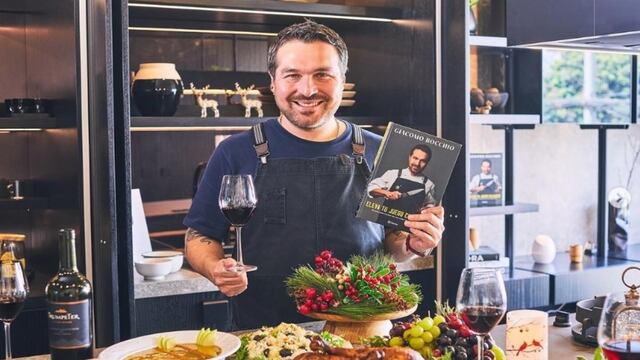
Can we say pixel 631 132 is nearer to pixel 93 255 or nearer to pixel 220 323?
pixel 220 323

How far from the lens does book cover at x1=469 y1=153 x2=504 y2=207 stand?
15.6ft

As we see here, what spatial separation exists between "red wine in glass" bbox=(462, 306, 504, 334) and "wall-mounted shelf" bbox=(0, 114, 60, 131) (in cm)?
236

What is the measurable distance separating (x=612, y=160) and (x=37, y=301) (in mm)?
3889

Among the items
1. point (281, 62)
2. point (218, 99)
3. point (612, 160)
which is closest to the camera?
point (281, 62)

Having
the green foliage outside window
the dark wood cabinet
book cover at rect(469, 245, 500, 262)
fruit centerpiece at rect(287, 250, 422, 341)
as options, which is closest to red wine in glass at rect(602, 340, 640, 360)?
fruit centerpiece at rect(287, 250, 422, 341)

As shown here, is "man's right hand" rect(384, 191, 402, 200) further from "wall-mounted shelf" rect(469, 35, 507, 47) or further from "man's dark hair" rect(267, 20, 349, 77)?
"wall-mounted shelf" rect(469, 35, 507, 47)

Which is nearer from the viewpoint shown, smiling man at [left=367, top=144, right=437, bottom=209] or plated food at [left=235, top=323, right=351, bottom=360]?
plated food at [left=235, top=323, right=351, bottom=360]

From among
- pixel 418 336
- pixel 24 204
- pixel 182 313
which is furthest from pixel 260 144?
pixel 418 336

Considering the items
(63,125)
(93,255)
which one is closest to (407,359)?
(93,255)

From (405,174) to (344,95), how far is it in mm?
1876

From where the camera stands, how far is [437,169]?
268 cm

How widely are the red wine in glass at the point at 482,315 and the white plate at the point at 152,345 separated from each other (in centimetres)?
49

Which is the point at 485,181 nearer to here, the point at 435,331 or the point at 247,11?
the point at 247,11

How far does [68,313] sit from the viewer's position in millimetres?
1998
